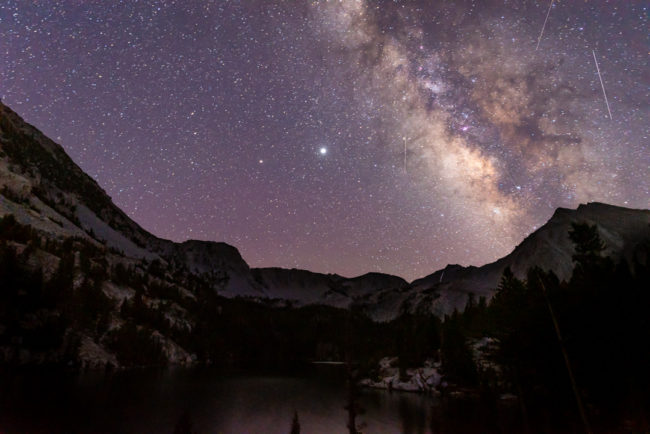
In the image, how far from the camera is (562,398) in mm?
47094

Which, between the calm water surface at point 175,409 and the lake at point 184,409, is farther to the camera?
the lake at point 184,409

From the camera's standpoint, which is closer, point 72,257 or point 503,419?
point 503,419

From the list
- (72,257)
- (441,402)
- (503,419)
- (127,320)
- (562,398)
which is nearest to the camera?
(562,398)

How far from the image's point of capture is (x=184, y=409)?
62.2 meters

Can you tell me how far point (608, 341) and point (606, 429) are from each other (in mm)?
8442

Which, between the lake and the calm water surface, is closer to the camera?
the calm water surface

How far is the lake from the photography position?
48.5 metres

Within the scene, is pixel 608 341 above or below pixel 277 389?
above

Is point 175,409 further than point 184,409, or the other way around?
point 175,409

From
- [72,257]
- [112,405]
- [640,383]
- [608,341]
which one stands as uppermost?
[72,257]

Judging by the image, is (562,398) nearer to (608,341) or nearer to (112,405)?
(608,341)

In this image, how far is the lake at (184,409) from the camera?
159 ft

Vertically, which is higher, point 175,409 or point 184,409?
point 184,409

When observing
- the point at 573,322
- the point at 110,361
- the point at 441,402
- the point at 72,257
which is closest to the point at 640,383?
the point at 573,322
